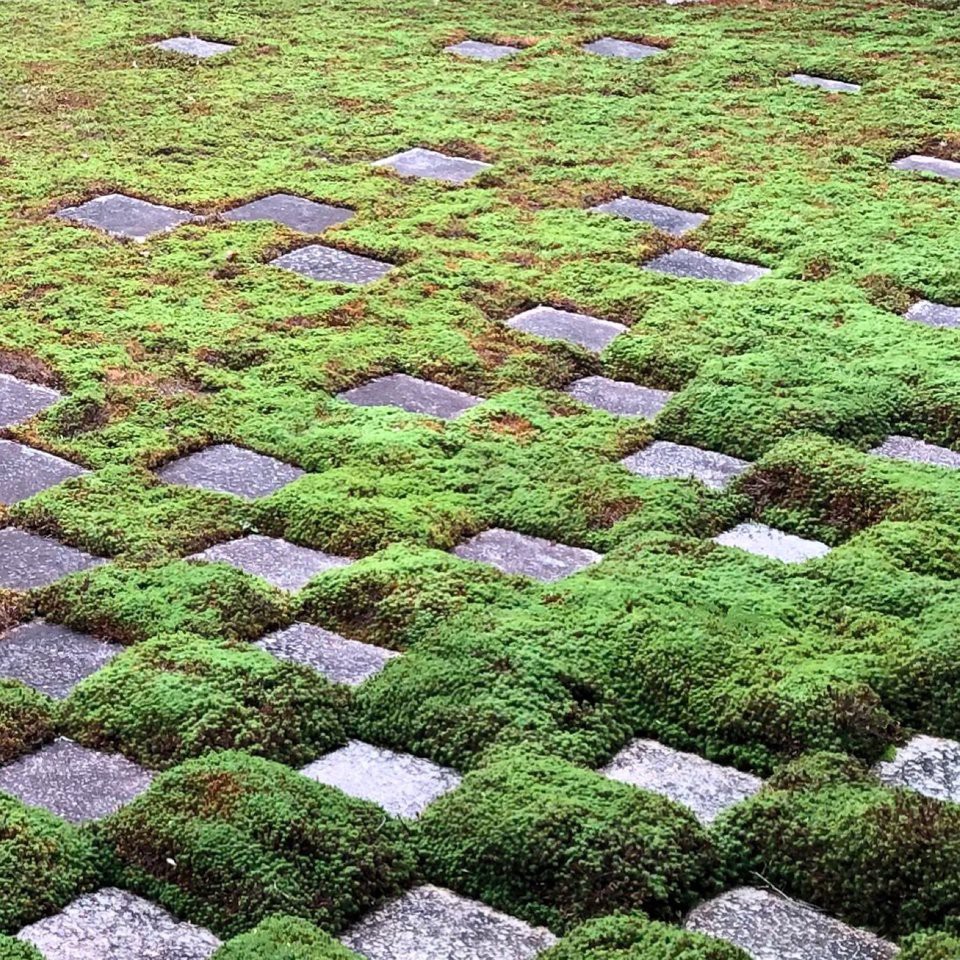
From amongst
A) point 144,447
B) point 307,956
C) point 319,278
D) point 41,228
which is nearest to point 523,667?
point 307,956

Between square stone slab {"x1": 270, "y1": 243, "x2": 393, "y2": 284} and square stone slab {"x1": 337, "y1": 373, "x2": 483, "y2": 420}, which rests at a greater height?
square stone slab {"x1": 337, "y1": 373, "x2": 483, "y2": 420}

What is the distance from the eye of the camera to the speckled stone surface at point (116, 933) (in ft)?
7.49

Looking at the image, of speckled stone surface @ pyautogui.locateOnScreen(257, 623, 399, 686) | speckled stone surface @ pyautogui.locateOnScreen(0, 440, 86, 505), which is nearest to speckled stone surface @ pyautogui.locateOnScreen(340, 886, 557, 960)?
speckled stone surface @ pyautogui.locateOnScreen(257, 623, 399, 686)

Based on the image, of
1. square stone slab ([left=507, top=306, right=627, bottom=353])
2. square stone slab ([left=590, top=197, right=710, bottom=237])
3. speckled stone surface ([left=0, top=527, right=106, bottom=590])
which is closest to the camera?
speckled stone surface ([left=0, top=527, right=106, bottom=590])

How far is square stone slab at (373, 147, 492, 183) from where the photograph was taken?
556 centimetres

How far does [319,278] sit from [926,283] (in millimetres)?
1679

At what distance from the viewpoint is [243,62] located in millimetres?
6984

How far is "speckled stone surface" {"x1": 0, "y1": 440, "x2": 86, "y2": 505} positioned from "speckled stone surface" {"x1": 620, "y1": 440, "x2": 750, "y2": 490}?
1223 mm

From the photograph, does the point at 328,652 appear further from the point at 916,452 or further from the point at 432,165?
the point at 432,165

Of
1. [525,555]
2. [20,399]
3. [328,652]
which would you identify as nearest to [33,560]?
[328,652]

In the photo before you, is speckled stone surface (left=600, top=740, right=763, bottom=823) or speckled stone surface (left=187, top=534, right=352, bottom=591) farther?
speckled stone surface (left=187, top=534, right=352, bottom=591)

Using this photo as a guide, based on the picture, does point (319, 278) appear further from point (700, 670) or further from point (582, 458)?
point (700, 670)

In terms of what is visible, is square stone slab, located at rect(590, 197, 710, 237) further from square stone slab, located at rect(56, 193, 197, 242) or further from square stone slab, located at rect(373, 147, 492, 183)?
square stone slab, located at rect(56, 193, 197, 242)

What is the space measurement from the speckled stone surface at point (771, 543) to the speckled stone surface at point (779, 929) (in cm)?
98
